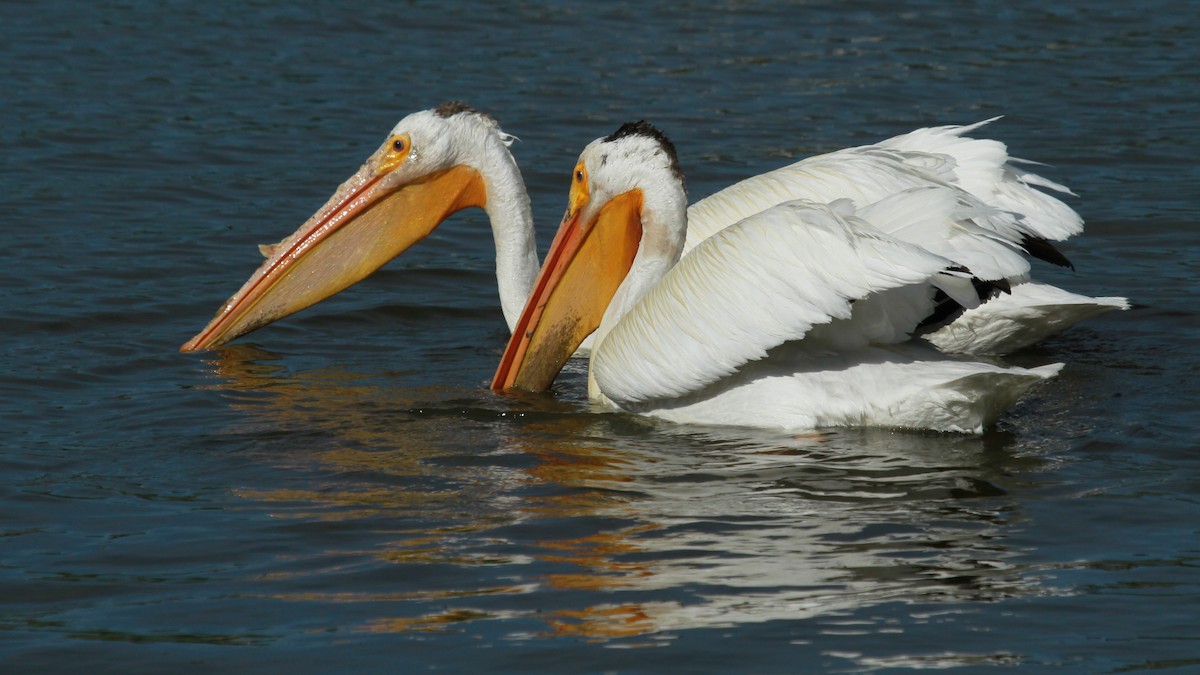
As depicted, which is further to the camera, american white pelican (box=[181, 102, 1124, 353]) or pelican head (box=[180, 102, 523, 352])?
pelican head (box=[180, 102, 523, 352])

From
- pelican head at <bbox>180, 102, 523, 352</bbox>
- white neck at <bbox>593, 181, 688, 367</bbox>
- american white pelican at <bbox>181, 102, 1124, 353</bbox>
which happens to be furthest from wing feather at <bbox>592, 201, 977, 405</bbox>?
pelican head at <bbox>180, 102, 523, 352</bbox>

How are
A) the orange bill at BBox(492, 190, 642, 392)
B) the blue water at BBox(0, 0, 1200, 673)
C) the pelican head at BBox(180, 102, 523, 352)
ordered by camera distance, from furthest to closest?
1. the pelican head at BBox(180, 102, 523, 352)
2. the orange bill at BBox(492, 190, 642, 392)
3. the blue water at BBox(0, 0, 1200, 673)

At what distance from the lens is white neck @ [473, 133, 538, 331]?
711cm

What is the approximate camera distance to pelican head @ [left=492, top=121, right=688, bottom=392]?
19.9 ft

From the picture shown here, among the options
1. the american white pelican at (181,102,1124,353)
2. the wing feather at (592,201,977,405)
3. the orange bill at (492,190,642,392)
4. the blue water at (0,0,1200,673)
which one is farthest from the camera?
the american white pelican at (181,102,1124,353)

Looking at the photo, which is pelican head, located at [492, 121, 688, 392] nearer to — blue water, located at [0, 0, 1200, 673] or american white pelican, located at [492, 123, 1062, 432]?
american white pelican, located at [492, 123, 1062, 432]

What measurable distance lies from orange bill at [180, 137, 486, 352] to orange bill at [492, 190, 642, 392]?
3.37 ft

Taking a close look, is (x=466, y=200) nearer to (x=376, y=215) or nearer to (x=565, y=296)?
(x=376, y=215)

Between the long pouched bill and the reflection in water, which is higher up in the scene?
the long pouched bill

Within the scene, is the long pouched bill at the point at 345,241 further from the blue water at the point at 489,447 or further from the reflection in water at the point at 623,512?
the reflection in water at the point at 623,512

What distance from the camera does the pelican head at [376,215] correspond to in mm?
7039

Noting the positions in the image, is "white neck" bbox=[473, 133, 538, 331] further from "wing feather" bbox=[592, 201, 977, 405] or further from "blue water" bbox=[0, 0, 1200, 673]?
"wing feather" bbox=[592, 201, 977, 405]

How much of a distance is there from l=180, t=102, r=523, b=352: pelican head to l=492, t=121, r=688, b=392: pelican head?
3.19ft

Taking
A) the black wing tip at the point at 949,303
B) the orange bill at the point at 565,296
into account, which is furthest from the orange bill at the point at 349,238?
the black wing tip at the point at 949,303
